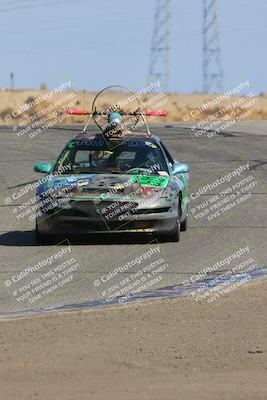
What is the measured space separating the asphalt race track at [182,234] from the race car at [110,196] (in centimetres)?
25

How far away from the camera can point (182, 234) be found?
15258 mm

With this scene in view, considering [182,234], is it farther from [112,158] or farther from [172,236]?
[112,158]

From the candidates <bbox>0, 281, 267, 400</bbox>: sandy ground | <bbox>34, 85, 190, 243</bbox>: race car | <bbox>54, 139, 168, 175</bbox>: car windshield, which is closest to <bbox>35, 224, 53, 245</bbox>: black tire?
<bbox>34, 85, 190, 243</bbox>: race car

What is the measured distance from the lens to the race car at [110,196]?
1398 centimetres

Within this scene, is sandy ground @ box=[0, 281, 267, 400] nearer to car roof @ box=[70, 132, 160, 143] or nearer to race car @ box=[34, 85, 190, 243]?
race car @ box=[34, 85, 190, 243]

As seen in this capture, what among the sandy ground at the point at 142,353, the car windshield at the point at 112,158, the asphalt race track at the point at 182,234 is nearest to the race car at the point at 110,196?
the car windshield at the point at 112,158

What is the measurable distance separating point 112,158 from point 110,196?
1.00m

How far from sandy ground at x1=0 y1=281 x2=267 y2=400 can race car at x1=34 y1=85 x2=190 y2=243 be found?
420 centimetres

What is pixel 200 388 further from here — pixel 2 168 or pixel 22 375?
pixel 2 168

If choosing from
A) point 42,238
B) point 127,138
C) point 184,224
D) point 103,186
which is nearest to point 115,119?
point 127,138

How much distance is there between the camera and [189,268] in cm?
1218

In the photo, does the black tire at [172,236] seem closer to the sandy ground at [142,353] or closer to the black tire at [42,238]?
the black tire at [42,238]

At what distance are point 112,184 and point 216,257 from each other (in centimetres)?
191

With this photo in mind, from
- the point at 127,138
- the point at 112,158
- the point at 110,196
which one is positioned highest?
the point at 127,138
